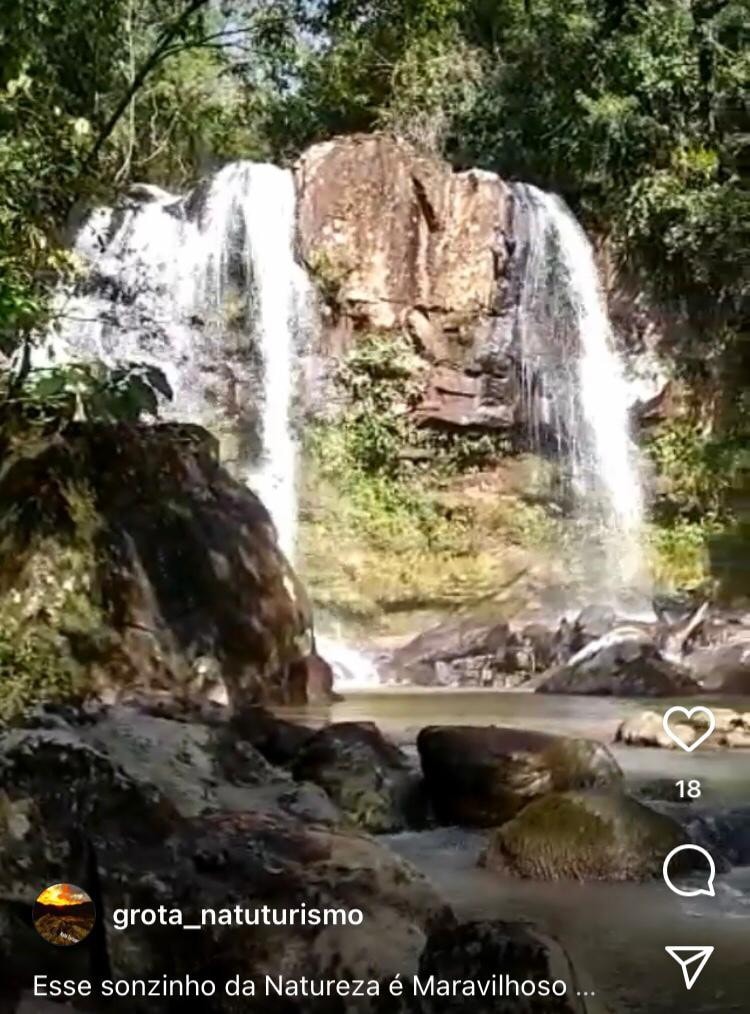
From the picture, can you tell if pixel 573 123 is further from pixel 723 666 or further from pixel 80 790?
pixel 80 790

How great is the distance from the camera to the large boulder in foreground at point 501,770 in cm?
277

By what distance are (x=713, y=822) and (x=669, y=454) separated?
20.4 feet

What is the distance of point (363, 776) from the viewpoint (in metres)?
2.99

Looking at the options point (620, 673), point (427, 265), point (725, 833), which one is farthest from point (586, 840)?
point (427, 265)

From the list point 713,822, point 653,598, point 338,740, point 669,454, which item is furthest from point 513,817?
point 669,454

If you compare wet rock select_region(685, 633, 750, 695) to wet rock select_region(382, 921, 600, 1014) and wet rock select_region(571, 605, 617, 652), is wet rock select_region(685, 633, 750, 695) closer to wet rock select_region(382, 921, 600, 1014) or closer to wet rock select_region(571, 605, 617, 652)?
wet rock select_region(571, 605, 617, 652)

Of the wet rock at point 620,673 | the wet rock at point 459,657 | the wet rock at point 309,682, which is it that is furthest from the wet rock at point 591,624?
the wet rock at point 309,682

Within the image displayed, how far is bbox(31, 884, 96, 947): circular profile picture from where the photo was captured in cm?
180

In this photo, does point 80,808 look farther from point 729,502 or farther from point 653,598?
point 729,502

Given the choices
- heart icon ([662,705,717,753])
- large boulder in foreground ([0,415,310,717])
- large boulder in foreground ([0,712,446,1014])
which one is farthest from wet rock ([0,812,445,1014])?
large boulder in foreground ([0,415,310,717])

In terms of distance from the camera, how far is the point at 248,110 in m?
8.73

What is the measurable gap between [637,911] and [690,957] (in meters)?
0.20

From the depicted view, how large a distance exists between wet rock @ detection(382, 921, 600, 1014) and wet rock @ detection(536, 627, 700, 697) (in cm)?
332

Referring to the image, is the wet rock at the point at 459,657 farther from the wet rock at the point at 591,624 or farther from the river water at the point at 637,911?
the river water at the point at 637,911
